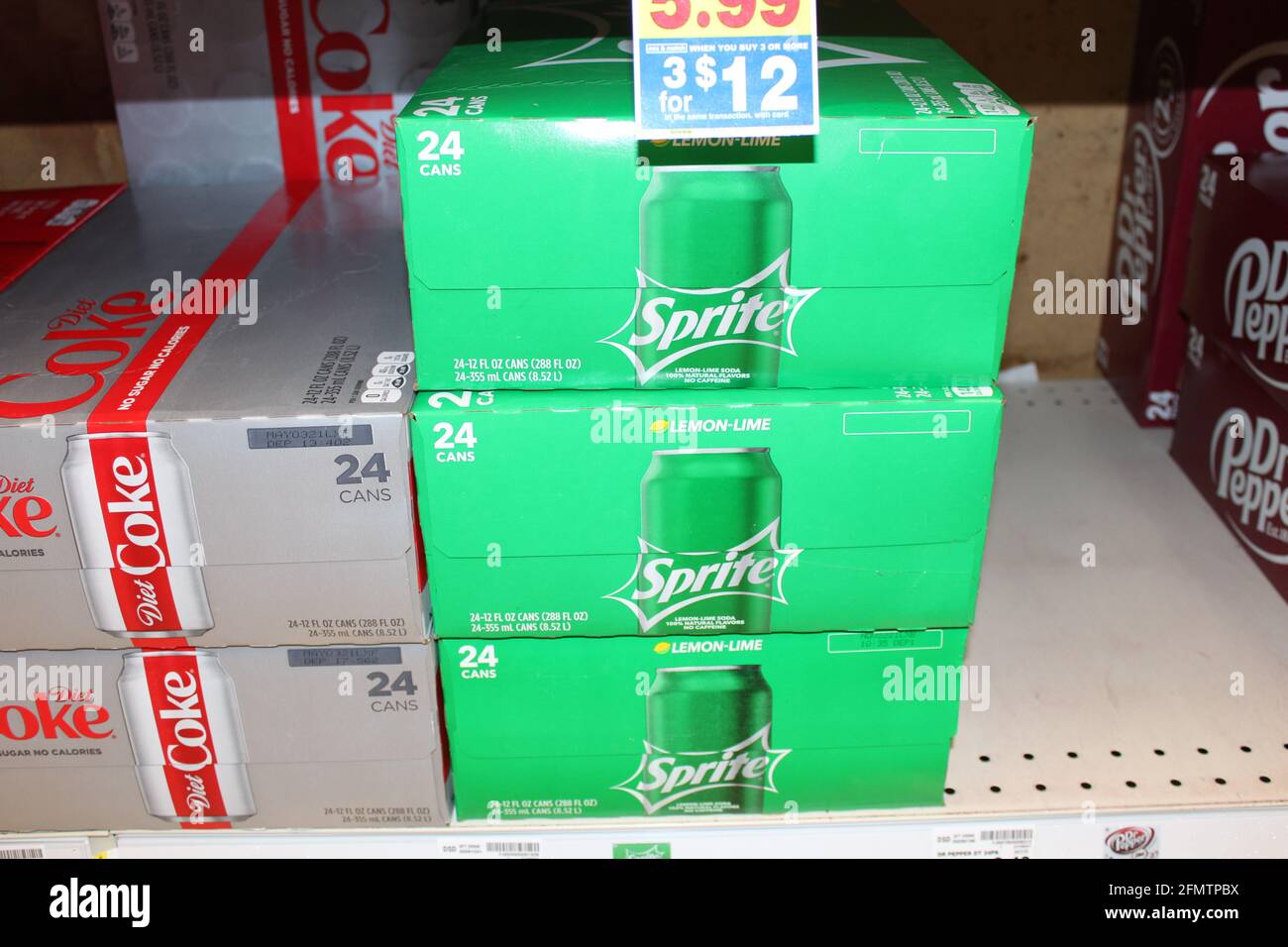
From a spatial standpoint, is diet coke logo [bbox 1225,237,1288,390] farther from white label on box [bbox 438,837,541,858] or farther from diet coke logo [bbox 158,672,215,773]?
diet coke logo [bbox 158,672,215,773]

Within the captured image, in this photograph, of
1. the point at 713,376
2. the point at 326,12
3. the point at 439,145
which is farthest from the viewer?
the point at 326,12

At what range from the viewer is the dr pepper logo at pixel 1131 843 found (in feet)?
4.08

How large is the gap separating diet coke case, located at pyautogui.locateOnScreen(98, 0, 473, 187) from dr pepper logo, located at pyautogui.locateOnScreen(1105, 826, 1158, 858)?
1.22 meters

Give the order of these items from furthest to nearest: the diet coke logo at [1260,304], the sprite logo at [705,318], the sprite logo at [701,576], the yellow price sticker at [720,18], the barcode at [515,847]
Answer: the diet coke logo at [1260,304]
the barcode at [515,847]
the sprite logo at [701,576]
the sprite logo at [705,318]
the yellow price sticker at [720,18]

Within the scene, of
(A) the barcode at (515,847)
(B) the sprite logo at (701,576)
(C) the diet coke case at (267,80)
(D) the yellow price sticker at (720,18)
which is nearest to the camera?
(D) the yellow price sticker at (720,18)

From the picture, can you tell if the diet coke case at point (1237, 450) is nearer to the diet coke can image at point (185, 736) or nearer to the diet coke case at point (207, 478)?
the diet coke case at point (207, 478)

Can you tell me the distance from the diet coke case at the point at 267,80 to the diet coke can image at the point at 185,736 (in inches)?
31.3

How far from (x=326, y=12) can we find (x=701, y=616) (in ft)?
3.22

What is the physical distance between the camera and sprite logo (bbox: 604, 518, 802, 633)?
1.17 metres

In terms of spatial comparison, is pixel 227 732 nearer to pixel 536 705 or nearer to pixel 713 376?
pixel 536 705

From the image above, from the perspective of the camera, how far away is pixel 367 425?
3.55 ft

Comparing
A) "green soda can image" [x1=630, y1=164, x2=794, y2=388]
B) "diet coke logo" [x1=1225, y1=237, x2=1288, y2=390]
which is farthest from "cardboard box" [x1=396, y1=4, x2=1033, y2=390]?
"diet coke logo" [x1=1225, y1=237, x2=1288, y2=390]

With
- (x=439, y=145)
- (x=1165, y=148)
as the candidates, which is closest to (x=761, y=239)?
(x=439, y=145)

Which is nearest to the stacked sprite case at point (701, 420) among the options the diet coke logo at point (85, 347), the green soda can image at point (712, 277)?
the green soda can image at point (712, 277)
